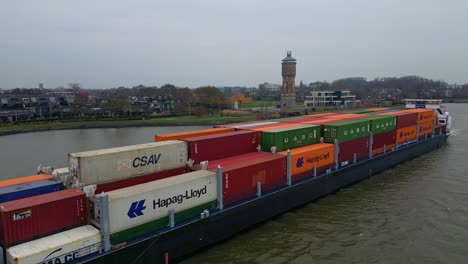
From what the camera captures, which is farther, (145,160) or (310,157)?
(310,157)

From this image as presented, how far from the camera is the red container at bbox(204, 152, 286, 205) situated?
16625mm

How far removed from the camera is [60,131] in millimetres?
69500

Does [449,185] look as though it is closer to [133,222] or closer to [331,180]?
[331,180]

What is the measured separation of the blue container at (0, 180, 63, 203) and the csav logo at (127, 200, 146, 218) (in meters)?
4.00

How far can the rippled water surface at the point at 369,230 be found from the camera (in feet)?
51.2

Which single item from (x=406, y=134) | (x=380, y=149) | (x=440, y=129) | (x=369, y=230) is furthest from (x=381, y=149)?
(x=440, y=129)

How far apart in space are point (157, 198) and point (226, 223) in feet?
14.4

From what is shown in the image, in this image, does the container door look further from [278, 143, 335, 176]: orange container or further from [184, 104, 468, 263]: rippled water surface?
[278, 143, 335, 176]: orange container

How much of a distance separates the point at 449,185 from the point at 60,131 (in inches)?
2761

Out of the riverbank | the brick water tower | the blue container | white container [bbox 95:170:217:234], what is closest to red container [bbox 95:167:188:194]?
white container [bbox 95:170:217:234]

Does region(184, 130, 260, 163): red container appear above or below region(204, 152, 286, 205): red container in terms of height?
above

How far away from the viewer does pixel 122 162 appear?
48.7 feet

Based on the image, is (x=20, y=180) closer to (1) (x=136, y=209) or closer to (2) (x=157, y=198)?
(1) (x=136, y=209)

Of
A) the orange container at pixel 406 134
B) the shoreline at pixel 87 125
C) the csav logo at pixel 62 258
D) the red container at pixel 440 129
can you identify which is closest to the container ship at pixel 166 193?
the csav logo at pixel 62 258
